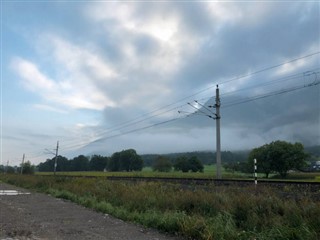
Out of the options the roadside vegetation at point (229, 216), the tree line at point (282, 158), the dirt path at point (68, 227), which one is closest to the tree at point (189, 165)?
the tree line at point (282, 158)

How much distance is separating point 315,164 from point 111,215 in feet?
245

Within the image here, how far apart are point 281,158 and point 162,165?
168ft

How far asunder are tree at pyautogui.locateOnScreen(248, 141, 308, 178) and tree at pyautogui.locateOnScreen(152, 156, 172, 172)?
147 ft

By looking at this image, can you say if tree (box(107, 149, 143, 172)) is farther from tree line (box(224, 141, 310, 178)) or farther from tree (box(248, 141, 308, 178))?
tree (box(248, 141, 308, 178))

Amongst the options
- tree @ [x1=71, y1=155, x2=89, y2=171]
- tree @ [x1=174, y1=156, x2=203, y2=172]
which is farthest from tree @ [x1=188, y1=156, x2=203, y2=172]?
tree @ [x1=71, y1=155, x2=89, y2=171]

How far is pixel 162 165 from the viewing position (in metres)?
118

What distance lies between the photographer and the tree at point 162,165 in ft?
383

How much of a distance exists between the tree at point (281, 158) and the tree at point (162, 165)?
147 feet

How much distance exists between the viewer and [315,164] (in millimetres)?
78562

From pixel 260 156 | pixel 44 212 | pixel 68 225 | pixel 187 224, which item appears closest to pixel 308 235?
pixel 187 224

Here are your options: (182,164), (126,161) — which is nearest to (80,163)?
(126,161)

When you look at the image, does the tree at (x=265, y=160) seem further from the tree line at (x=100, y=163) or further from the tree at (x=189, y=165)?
the tree line at (x=100, y=163)

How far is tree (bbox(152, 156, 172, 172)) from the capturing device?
11678 centimetres

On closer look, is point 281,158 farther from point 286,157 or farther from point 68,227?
point 68,227
